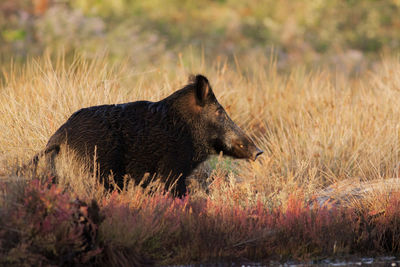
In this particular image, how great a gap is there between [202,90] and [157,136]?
2.22ft

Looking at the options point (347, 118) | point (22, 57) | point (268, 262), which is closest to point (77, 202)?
point (268, 262)

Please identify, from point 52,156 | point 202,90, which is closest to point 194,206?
point 202,90

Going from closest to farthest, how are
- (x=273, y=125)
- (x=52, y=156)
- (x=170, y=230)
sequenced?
(x=170, y=230) < (x=52, y=156) < (x=273, y=125)

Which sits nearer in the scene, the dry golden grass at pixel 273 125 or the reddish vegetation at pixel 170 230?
the reddish vegetation at pixel 170 230

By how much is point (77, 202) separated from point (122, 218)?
0.41 metres

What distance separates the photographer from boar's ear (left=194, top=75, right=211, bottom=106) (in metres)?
6.79

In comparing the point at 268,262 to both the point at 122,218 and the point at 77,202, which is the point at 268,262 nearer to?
the point at 122,218

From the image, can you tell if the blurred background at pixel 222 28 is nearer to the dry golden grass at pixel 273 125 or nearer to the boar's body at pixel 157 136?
the dry golden grass at pixel 273 125

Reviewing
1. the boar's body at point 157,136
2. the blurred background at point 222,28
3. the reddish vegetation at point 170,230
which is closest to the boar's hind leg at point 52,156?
the boar's body at point 157,136

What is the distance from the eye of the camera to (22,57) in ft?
67.0

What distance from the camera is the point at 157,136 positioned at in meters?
6.59

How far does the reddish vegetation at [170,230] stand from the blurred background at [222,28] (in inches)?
569

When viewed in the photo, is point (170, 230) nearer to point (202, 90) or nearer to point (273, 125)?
point (202, 90)

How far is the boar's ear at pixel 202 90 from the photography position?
22.3 ft
